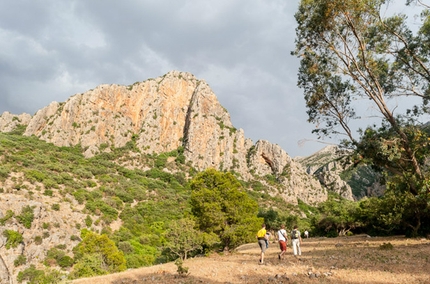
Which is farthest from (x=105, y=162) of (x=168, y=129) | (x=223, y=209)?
(x=223, y=209)

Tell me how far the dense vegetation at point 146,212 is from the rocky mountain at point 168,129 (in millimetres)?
7681

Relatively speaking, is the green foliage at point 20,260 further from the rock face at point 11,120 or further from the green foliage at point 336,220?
the rock face at point 11,120

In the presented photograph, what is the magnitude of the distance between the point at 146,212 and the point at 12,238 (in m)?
25.6

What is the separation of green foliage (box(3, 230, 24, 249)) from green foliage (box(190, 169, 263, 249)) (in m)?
25.5

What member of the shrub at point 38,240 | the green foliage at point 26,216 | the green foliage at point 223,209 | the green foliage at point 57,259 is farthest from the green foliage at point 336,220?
→ the green foliage at point 26,216

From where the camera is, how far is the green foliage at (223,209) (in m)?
20.9

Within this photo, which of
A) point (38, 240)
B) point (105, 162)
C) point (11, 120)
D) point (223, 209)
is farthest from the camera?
point (11, 120)

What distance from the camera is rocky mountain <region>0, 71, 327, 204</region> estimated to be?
309 ft

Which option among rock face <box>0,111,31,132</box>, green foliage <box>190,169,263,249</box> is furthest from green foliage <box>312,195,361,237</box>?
rock face <box>0,111,31,132</box>

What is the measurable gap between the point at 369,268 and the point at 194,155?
94.1 metres

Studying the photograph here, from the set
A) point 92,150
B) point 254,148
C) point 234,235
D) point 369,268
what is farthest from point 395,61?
point 254,148

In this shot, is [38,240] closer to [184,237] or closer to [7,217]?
[7,217]

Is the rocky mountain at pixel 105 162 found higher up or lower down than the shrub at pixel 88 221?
higher up

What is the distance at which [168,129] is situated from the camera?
357 ft
